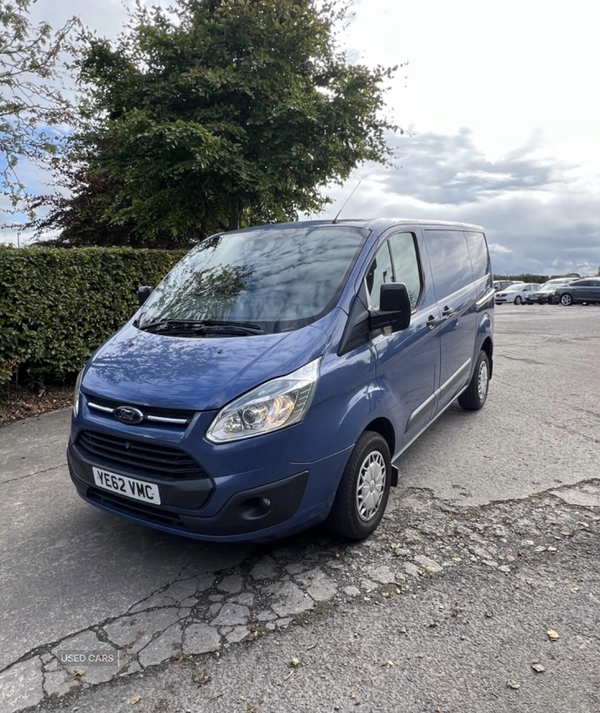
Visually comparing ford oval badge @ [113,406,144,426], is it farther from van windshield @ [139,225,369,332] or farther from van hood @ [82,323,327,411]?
van windshield @ [139,225,369,332]

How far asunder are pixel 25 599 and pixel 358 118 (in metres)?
8.66

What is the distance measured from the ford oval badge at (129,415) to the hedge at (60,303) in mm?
3858

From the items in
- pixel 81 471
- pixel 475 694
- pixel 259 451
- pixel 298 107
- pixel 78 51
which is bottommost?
pixel 475 694

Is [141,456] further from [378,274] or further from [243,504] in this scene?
[378,274]

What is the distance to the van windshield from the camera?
3131 millimetres

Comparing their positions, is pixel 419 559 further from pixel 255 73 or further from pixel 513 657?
pixel 255 73

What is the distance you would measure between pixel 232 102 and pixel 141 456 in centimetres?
786

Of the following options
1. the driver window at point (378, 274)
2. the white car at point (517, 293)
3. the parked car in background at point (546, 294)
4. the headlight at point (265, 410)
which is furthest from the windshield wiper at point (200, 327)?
the white car at point (517, 293)

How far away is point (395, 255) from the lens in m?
3.69

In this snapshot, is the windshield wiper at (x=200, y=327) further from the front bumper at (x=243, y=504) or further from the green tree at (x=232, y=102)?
the green tree at (x=232, y=102)

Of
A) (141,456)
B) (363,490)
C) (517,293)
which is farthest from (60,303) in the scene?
(517,293)

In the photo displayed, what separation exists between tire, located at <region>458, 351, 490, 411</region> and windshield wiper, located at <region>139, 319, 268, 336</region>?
3.19m

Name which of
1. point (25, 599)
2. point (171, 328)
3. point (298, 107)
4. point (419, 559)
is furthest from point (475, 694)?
point (298, 107)

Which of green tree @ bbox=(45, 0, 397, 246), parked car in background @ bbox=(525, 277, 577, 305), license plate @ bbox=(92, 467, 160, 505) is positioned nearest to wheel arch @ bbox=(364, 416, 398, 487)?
license plate @ bbox=(92, 467, 160, 505)
